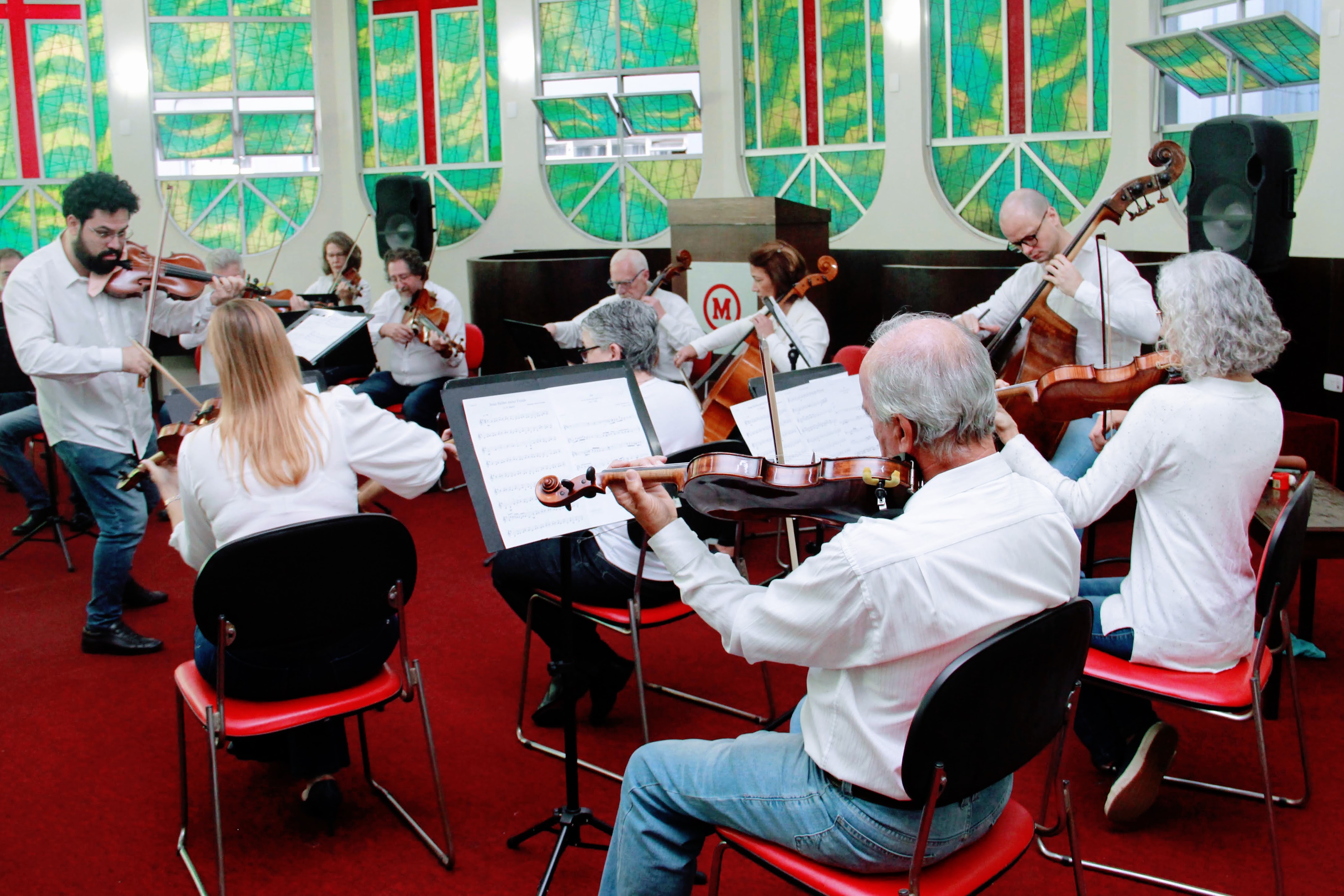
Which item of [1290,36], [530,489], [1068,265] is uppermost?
[1290,36]

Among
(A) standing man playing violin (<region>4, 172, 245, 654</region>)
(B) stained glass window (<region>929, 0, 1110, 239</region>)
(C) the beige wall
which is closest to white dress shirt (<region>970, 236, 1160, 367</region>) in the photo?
(C) the beige wall

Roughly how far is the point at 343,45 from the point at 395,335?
5.21 m

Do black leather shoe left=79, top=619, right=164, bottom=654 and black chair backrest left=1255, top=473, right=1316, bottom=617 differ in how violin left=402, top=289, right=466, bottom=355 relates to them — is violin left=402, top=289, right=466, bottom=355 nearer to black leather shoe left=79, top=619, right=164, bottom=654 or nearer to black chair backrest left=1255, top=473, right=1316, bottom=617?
black leather shoe left=79, top=619, right=164, bottom=654

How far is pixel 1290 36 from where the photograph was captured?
5406 millimetres

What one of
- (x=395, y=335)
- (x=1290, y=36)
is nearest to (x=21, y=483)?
(x=395, y=335)

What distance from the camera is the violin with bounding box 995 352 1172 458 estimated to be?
2.67 metres

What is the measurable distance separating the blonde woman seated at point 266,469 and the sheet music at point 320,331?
2.02 metres

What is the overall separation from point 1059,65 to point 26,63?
8435 mm

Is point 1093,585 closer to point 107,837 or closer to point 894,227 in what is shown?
point 107,837

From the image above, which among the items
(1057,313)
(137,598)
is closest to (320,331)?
(137,598)

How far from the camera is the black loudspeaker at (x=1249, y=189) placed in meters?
4.00

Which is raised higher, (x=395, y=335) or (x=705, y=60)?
(x=705, y=60)

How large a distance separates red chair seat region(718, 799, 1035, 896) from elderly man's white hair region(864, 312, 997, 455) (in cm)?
59

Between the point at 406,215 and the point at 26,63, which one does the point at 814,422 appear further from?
the point at 26,63
